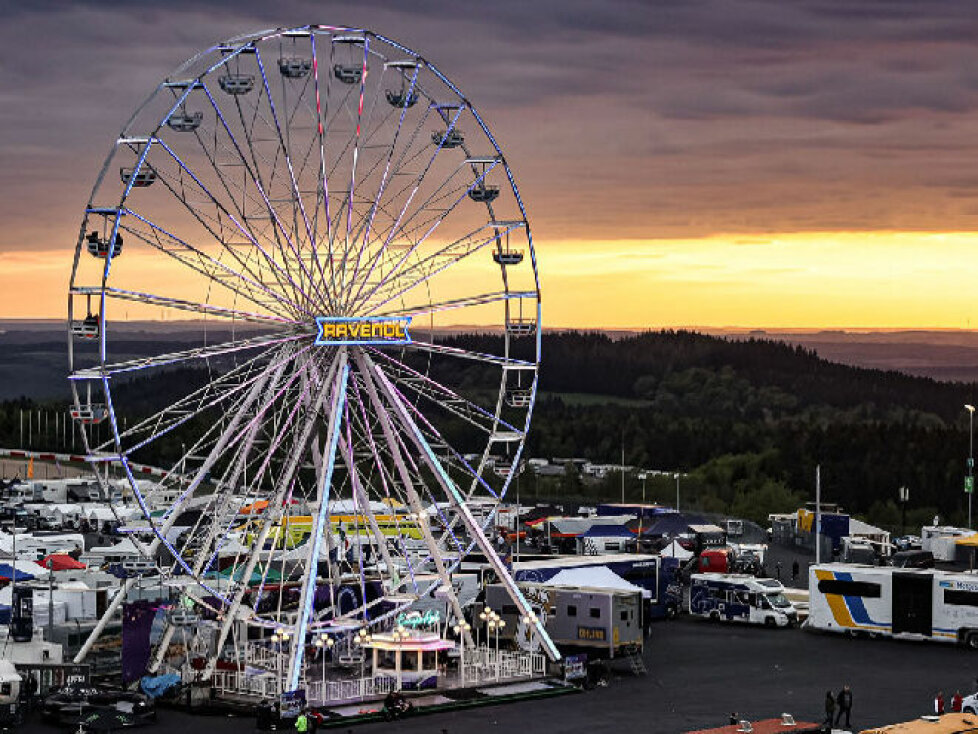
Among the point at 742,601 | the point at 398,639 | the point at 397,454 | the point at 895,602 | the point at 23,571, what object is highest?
the point at 397,454

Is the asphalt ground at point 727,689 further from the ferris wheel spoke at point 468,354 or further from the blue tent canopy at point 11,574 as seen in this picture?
the blue tent canopy at point 11,574

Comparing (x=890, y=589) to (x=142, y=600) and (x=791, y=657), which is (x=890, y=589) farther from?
(x=142, y=600)

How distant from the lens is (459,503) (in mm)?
59000

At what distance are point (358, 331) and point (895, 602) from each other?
23013mm

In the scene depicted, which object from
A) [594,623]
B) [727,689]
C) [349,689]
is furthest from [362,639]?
[727,689]

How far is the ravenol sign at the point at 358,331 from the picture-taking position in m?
57.0

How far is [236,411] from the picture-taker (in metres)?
59.3

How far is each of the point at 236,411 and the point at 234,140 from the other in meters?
8.39

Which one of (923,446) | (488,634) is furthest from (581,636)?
(923,446)

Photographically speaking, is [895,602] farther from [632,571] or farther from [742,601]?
[632,571]

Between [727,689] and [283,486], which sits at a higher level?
[283,486]

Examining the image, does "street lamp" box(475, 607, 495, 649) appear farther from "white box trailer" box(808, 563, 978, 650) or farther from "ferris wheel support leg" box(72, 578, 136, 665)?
"white box trailer" box(808, 563, 978, 650)

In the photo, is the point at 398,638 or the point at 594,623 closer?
the point at 398,638

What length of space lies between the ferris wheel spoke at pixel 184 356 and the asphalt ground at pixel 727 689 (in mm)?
9700
